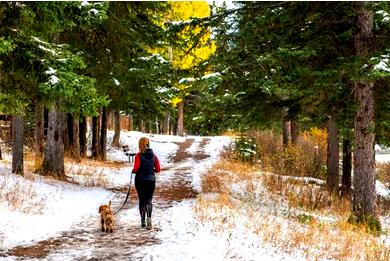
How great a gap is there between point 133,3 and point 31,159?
841cm

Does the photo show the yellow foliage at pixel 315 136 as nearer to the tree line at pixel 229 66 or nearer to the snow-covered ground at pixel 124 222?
the tree line at pixel 229 66

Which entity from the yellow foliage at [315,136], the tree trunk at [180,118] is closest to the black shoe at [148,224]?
the yellow foliage at [315,136]

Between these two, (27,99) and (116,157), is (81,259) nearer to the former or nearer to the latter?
(27,99)

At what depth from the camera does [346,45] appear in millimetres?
11750

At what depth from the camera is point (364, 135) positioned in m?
10.5

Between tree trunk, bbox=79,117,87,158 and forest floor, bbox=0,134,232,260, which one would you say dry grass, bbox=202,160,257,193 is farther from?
tree trunk, bbox=79,117,87,158

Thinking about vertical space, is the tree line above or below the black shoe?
above

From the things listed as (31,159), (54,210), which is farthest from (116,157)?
(54,210)

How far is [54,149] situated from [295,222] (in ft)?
27.9

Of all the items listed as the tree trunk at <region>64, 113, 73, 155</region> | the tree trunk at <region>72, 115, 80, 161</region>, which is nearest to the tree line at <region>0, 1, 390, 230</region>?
the tree trunk at <region>72, 115, 80, 161</region>

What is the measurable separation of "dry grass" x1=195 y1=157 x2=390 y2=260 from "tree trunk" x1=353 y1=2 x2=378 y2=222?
2.47 ft

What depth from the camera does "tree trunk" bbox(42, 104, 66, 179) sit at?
48.3 ft

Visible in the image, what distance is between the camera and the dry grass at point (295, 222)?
24.6 ft

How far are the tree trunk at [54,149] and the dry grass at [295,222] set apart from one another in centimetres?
487
